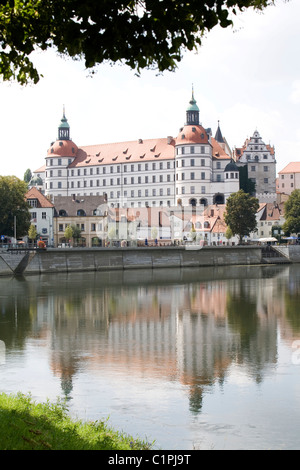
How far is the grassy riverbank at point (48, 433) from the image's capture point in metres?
8.40

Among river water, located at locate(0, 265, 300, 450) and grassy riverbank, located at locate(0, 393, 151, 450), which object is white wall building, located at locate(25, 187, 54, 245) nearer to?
river water, located at locate(0, 265, 300, 450)

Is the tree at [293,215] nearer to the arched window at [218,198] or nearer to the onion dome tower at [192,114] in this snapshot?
the arched window at [218,198]

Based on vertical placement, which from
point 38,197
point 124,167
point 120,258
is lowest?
point 120,258

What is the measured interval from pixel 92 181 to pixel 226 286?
11583 centimetres

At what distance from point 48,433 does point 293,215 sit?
95.8 meters

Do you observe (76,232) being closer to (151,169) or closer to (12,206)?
(12,206)

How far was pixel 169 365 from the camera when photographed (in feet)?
58.7

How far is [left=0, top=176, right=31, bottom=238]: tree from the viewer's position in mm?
73500

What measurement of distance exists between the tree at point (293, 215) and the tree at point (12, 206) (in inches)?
1746

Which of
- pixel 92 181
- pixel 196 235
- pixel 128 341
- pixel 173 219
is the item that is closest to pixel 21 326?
pixel 128 341

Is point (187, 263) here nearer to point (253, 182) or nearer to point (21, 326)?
point (21, 326)

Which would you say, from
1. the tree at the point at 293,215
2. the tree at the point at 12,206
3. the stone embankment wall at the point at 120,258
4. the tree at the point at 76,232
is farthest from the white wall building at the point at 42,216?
the tree at the point at 293,215

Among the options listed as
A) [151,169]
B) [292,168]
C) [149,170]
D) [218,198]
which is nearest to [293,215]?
[218,198]

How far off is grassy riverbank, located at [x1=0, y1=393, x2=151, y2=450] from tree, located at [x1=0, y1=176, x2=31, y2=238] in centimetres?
6387
